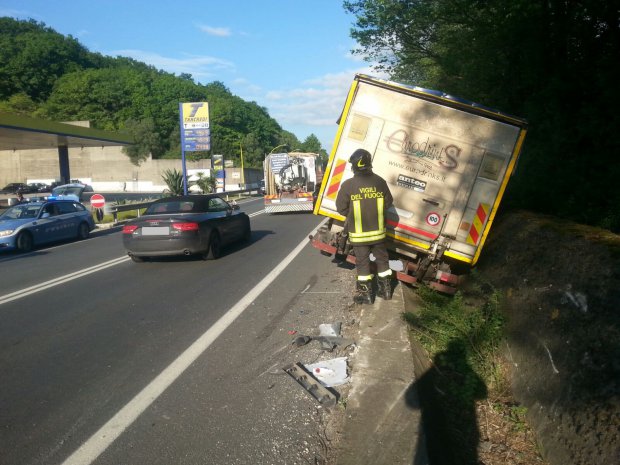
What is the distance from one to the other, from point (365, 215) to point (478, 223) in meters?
1.67

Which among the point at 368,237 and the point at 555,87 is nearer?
the point at 368,237

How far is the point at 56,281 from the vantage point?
943cm

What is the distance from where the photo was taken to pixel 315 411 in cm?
393

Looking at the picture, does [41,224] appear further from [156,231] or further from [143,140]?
[143,140]

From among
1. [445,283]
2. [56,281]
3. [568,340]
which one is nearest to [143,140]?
[56,281]

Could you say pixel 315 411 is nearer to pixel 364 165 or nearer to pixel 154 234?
pixel 364 165

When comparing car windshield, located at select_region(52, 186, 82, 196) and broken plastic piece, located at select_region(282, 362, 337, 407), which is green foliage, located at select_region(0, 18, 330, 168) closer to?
car windshield, located at select_region(52, 186, 82, 196)

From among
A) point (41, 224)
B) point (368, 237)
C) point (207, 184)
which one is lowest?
point (207, 184)

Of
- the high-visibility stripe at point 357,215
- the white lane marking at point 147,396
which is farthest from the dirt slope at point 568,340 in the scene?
the white lane marking at point 147,396

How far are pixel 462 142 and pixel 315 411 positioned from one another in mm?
4229

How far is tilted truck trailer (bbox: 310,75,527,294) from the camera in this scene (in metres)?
6.58

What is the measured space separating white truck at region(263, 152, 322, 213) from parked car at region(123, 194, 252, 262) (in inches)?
456

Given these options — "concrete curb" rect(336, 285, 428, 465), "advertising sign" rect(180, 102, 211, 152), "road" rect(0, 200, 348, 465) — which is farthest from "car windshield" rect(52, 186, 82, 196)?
"concrete curb" rect(336, 285, 428, 465)

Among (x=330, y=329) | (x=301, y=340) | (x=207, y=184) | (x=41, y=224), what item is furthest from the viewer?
(x=207, y=184)
